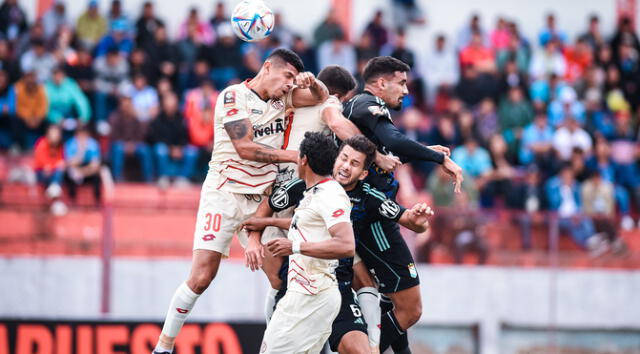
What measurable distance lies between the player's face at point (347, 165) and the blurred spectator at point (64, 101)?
32.2 ft

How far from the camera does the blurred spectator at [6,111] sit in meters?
17.2

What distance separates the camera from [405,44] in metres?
22.1

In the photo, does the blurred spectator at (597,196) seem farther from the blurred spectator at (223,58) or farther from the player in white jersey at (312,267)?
the player in white jersey at (312,267)

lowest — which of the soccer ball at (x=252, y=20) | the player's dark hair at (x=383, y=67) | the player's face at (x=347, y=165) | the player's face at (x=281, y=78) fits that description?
the player's face at (x=347, y=165)

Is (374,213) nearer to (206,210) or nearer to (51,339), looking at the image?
(206,210)

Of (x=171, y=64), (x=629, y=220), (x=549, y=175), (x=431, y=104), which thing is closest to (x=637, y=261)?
(x=629, y=220)

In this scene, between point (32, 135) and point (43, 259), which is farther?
point (32, 135)

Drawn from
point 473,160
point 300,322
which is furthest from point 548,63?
→ point 300,322

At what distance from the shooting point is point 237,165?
30.1 ft

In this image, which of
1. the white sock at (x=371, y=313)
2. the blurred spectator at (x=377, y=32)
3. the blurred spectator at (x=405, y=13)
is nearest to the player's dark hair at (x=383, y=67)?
the white sock at (x=371, y=313)

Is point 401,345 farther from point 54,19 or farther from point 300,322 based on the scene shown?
point 54,19

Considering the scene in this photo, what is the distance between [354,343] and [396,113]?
440 inches

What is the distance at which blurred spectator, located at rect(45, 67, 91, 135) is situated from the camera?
17.4 metres

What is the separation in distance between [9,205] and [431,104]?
9.95 m
